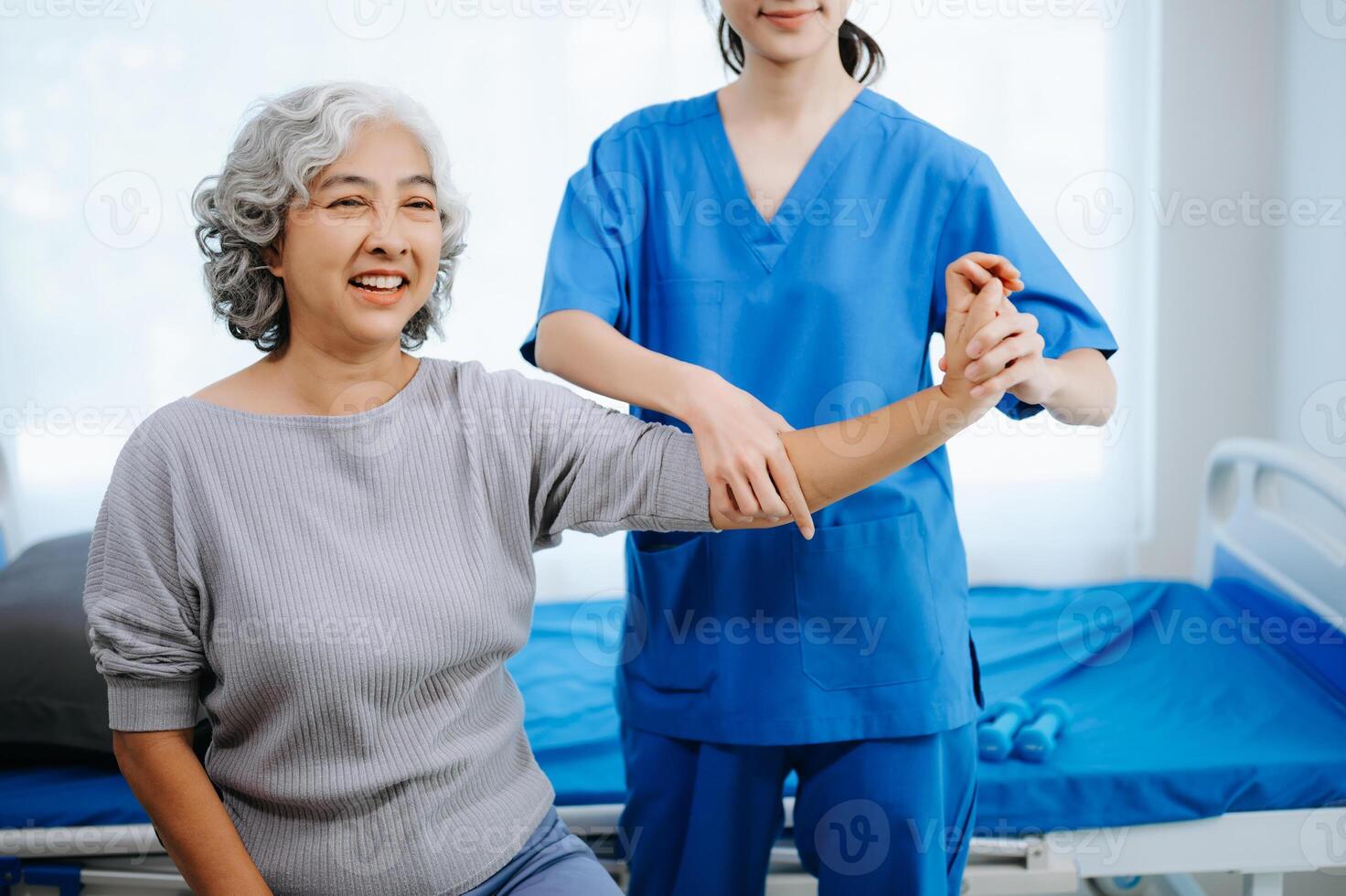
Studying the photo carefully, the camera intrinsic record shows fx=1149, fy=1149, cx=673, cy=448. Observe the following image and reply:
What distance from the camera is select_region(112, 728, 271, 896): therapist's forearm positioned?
1147mm

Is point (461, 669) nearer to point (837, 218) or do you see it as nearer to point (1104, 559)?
point (837, 218)

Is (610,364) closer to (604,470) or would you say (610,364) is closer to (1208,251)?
(604,470)

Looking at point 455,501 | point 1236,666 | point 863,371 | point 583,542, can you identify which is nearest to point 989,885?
point 1236,666

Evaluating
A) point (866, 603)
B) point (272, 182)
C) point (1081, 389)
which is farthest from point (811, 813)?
point (272, 182)

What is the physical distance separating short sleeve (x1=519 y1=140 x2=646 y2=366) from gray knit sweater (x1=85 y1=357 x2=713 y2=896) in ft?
0.51

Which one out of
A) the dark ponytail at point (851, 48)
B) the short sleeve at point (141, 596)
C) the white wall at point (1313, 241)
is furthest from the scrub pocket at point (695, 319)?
the white wall at point (1313, 241)

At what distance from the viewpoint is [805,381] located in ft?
4.22

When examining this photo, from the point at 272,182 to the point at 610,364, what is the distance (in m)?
0.39

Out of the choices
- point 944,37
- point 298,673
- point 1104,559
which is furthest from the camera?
point 1104,559

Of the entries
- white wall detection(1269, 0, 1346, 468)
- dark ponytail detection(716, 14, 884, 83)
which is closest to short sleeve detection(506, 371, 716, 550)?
dark ponytail detection(716, 14, 884, 83)

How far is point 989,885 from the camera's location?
65.9 inches

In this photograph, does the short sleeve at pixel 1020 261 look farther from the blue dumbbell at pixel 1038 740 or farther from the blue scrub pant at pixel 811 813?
the blue dumbbell at pixel 1038 740

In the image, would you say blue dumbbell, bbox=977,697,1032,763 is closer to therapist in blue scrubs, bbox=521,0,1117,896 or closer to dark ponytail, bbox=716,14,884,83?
therapist in blue scrubs, bbox=521,0,1117,896

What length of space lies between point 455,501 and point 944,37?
2087 millimetres
